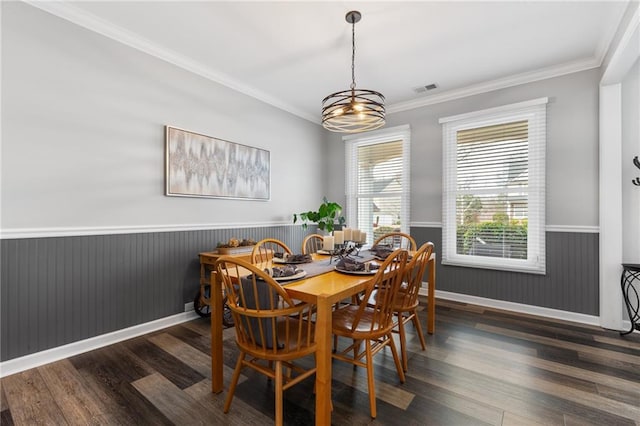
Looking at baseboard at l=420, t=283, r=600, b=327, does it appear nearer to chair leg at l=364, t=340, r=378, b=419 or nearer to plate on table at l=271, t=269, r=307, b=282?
chair leg at l=364, t=340, r=378, b=419

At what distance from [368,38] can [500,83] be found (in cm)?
193

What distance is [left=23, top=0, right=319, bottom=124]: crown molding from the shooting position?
7.42ft

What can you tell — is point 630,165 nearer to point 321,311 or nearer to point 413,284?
point 413,284

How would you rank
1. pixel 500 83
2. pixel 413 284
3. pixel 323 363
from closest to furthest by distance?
pixel 323 363, pixel 413 284, pixel 500 83

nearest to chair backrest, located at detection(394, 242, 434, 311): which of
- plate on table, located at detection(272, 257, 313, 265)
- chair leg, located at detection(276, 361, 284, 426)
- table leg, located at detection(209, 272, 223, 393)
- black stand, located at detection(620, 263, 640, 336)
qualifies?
plate on table, located at detection(272, 257, 313, 265)

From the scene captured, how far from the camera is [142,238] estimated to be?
9.11 ft

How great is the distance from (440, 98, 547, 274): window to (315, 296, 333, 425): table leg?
2.96 meters

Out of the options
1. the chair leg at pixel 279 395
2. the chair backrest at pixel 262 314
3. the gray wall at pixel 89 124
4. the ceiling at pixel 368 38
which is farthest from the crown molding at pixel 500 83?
the chair leg at pixel 279 395

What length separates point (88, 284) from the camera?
2443mm

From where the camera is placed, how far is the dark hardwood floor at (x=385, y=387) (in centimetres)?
166

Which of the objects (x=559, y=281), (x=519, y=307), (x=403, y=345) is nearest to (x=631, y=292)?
(x=559, y=281)

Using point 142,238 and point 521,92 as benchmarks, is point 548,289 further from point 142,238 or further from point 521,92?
point 142,238

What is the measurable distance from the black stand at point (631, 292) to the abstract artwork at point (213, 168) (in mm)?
3974

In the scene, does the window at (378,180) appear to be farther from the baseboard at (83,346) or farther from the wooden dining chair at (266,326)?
the wooden dining chair at (266,326)
